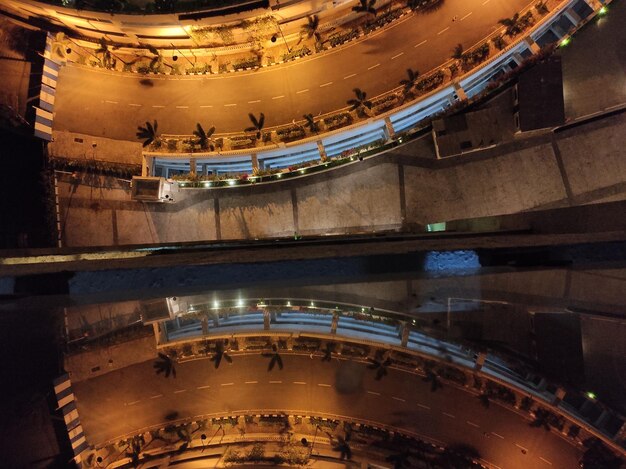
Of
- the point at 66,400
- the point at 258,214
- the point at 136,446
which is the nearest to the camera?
the point at 66,400

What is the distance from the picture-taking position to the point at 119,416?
11000mm

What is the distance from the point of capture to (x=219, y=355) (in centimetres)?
1140

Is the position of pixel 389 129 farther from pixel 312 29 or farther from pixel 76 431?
pixel 76 431

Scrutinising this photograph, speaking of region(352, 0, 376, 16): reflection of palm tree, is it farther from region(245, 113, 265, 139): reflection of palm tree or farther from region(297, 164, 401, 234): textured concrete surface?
region(297, 164, 401, 234): textured concrete surface

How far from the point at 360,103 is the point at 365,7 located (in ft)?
17.7

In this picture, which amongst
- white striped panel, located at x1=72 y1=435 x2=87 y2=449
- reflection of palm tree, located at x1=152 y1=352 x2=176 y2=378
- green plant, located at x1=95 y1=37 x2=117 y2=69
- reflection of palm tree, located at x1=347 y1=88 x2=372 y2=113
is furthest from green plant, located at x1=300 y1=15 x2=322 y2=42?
white striped panel, located at x1=72 y1=435 x2=87 y2=449

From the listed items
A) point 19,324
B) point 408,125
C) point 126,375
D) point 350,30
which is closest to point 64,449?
point 126,375

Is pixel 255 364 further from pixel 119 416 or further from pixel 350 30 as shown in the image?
pixel 350 30

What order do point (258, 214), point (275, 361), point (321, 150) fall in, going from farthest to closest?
point (258, 214) → point (321, 150) → point (275, 361)

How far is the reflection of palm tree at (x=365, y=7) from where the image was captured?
64.8ft

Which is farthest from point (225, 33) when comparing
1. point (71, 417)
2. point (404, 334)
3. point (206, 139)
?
point (71, 417)

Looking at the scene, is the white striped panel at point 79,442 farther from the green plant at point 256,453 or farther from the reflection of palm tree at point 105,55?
the reflection of palm tree at point 105,55

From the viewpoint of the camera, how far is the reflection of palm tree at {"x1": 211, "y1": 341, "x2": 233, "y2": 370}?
1123 centimetres

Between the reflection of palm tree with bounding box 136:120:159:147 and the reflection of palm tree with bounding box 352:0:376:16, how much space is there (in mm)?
14023
